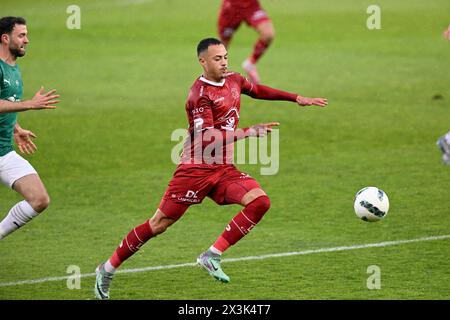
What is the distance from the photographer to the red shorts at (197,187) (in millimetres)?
9227

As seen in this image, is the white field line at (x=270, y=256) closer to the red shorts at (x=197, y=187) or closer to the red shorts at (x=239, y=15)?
the red shorts at (x=197, y=187)

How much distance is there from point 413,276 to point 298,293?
48.9 inches

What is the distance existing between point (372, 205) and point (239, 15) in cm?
A: 1088

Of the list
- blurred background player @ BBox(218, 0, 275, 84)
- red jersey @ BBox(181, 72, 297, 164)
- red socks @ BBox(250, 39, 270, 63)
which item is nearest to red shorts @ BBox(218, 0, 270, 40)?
blurred background player @ BBox(218, 0, 275, 84)

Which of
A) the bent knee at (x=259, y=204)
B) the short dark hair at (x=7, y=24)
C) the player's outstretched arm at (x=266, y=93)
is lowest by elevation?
the bent knee at (x=259, y=204)

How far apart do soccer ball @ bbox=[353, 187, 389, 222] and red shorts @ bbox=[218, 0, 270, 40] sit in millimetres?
10622

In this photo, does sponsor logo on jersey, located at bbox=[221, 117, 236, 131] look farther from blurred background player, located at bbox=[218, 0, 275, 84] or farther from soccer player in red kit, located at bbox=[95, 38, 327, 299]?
blurred background player, located at bbox=[218, 0, 275, 84]

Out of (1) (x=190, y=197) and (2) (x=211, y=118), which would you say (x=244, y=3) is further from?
(1) (x=190, y=197)

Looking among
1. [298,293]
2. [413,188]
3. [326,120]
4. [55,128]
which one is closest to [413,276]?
[298,293]

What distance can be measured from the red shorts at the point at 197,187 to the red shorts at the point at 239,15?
1120cm

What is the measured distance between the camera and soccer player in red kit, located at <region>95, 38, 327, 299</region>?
30.0 ft

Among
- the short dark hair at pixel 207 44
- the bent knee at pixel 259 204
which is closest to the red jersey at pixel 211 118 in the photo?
the short dark hair at pixel 207 44

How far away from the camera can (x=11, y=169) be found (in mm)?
9734

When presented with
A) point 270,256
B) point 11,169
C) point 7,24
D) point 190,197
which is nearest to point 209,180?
point 190,197
